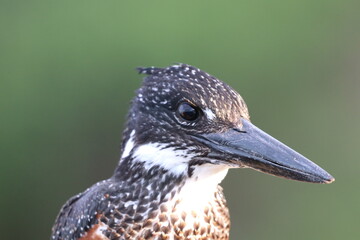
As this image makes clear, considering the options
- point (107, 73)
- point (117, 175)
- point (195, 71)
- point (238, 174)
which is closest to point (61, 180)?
point (107, 73)

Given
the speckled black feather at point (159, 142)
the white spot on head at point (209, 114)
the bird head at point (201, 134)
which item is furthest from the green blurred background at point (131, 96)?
the white spot on head at point (209, 114)

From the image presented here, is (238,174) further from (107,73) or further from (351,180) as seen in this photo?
(107,73)

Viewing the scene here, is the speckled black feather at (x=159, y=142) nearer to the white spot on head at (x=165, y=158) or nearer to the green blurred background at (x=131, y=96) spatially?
the white spot on head at (x=165, y=158)

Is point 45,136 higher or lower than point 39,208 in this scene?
higher

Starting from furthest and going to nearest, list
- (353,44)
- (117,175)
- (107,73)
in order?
(353,44), (107,73), (117,175)

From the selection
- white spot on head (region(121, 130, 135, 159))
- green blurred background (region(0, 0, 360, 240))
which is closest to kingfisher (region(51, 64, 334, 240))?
white spot on head (region(121, 130, 135, 159))

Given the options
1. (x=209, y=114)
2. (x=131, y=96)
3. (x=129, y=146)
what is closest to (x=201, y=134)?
(x=209, y=114)

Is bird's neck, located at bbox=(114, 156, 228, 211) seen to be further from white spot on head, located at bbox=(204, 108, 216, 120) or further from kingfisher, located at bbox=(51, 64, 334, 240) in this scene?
white spot on head, located at bbox=(204, 108, 216, 120)
